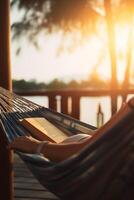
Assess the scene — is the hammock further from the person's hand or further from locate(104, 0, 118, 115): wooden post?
locate(104, 0, 118, 115): wooden post

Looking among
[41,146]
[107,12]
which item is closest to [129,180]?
[41,146]

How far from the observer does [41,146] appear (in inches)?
80.4

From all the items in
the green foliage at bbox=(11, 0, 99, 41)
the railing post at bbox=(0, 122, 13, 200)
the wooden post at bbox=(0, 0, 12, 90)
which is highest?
the green foliage at bbox=(11, 0, 99, 41)

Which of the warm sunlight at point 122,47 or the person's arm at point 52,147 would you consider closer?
the person's arm at point 52,147

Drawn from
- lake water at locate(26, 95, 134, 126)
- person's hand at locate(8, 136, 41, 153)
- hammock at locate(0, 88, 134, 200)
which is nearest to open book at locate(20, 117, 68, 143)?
person's hand at locate(8, 136, 41, 153)

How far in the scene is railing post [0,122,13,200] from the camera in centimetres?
228

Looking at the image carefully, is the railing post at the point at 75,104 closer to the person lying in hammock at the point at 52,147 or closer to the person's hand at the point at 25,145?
the person lying in hammock at the point at 52,147

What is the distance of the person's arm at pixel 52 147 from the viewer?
1853mm

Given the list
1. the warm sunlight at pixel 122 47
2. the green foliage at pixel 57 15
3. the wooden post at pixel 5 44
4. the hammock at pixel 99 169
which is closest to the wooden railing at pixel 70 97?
the wooden post at pixel 5 44

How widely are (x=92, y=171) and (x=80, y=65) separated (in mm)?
12501

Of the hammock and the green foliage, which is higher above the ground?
the green foliage

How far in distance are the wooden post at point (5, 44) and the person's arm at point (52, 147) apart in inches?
15.7

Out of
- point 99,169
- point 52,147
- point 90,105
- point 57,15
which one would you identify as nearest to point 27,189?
point 52,147

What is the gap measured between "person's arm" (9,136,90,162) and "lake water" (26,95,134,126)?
2813mm
